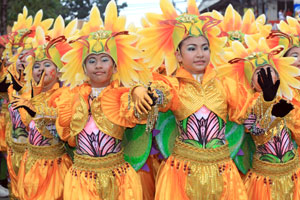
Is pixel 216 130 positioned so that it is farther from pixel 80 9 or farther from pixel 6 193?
pixel 80 9

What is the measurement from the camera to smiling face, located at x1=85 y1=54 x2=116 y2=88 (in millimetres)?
2912

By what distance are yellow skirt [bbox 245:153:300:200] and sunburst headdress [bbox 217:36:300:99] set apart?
23.7 inches

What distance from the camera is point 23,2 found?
1019 centimetres

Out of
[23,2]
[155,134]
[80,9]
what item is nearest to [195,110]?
[155,134]

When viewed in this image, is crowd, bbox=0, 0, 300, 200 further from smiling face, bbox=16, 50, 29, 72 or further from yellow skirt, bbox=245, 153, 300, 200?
smiling face, bbox=16, 50, 29, 72

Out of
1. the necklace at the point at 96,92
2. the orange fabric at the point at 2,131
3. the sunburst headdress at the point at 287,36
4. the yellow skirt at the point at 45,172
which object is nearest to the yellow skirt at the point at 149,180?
the yellow skirt at the point at 45,172

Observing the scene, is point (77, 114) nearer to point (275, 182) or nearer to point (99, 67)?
point (99, 67)

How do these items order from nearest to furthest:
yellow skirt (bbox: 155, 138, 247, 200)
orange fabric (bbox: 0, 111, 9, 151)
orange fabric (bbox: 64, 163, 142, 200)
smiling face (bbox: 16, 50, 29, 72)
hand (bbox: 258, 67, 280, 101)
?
hand (bbox: 258, 67, 280, 101)
yellow skirt (bbox: 155, 138, 247, 200)
orange fabric (bbox: 64, 163, 142, 200)
smiling face (bbox: 16, 50, 29, 72)
orange fabric (bbox: 0, 111, 9, 151)

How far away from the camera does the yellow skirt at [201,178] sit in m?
2.73

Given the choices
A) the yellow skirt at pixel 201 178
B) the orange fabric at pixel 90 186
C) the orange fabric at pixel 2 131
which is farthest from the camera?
the orange fabric at pixel 2 131

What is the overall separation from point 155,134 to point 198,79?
573mm

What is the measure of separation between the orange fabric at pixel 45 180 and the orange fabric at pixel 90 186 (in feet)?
1.54

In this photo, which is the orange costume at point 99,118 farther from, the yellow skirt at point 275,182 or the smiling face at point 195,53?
the yellow skirt at point 275,182

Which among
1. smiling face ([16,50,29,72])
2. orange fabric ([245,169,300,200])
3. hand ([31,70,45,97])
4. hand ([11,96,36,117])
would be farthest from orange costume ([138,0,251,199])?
smiling face ([16,50,29,72])
